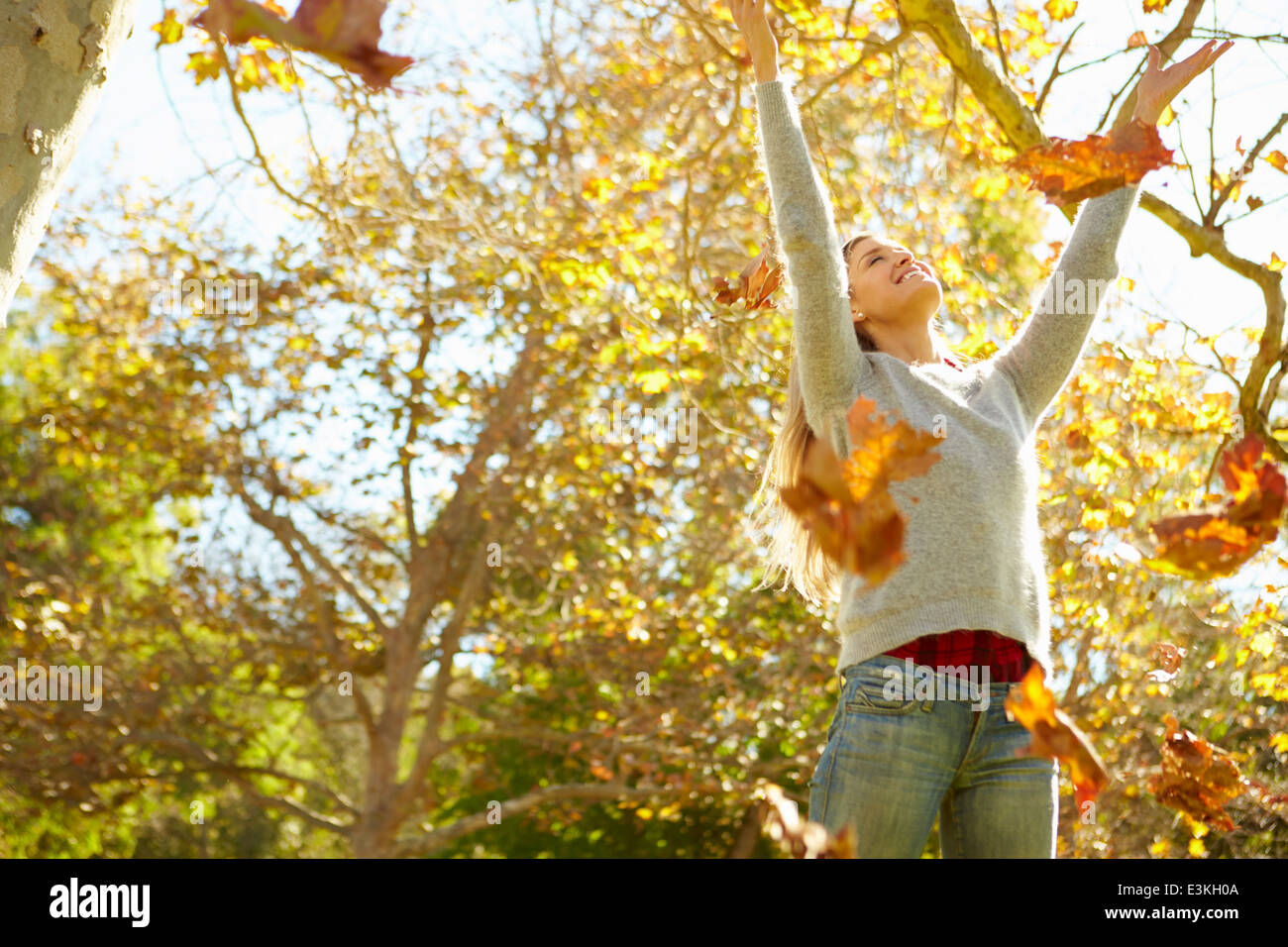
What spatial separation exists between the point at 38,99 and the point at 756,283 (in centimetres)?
129

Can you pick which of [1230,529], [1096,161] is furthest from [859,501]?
[1096,161]

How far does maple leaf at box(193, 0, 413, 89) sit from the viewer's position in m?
1.23

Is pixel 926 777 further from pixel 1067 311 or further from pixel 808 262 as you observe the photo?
pixel 1067 311

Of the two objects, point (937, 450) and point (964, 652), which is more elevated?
A: point (937, 450)

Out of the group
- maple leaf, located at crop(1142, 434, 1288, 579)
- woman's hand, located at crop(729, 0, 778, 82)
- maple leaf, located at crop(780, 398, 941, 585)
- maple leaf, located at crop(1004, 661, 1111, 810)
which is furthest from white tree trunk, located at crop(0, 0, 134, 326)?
maple leaf, located at crop(1142, 434, 1288, 579)

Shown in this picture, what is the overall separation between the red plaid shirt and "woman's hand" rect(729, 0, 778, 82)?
0.92 m

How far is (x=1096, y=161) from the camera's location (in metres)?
1.70

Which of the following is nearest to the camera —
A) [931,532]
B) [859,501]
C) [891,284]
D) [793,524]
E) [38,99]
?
[859,501]

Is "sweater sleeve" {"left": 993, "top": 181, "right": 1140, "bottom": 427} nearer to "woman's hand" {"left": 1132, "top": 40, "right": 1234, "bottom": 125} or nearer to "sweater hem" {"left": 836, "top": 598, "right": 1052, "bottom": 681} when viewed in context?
"woman's hand" {"left": 1132, "top": 40, "right": 1234, "bottom": 125}

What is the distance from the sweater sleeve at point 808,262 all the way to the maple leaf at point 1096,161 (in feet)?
1.08

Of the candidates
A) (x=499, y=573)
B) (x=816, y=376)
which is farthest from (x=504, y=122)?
(x=816, y=376)

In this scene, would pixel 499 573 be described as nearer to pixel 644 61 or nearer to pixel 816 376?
pixel 644 61

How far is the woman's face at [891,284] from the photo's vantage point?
6.64ft
